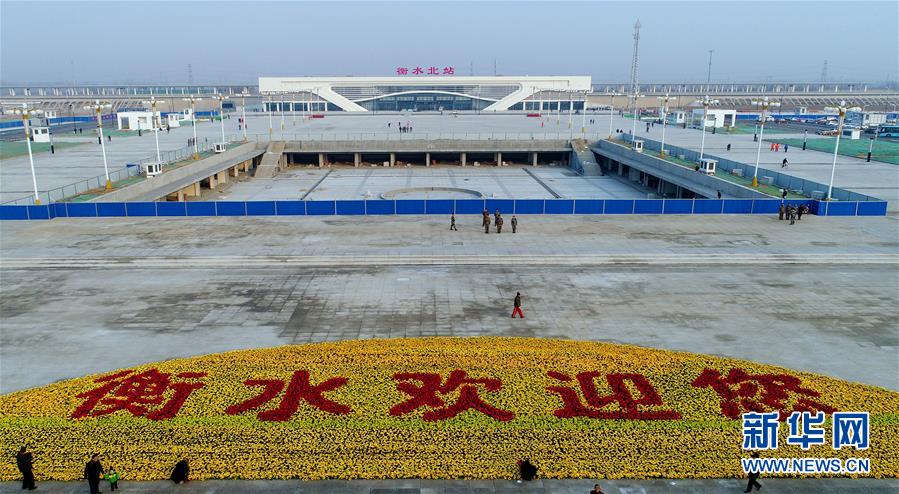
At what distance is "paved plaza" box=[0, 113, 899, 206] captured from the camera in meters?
52.8

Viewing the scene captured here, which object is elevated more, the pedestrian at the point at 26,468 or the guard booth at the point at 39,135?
the guard booth at the point at 39,135

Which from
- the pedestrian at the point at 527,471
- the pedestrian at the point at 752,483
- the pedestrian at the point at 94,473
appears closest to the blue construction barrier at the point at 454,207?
the pedestrian at the point at 527,471

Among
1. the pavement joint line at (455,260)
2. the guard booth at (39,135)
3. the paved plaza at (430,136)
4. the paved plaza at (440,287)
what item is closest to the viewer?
the paved plaza at (440,287)

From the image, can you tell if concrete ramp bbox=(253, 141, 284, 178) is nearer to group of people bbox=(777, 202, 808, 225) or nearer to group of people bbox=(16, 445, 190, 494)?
group of people bbox=(777, 202, 808, 225)

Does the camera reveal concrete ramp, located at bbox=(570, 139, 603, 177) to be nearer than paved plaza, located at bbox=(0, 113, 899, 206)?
No

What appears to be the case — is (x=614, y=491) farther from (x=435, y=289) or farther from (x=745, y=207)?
(x=745, y=207)

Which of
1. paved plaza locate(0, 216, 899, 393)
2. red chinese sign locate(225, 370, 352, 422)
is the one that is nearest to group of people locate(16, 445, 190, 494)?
red chinese sign locate(225, 370, 352, 422)

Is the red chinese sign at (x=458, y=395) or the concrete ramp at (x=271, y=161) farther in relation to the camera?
the concrete ramp at (x=271, y=161)

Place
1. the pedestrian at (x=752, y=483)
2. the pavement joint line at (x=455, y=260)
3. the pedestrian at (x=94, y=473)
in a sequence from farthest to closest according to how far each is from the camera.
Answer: the pavement joint line at (x=455, y=260) → the pedestrian at (x=752, y=483) → the pedestrian at (x=94, y=473)

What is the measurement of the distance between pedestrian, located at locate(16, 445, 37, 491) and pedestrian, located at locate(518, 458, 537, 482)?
10854mm

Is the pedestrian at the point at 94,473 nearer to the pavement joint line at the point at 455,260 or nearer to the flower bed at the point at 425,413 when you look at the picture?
the flower bed at the point at 425,413

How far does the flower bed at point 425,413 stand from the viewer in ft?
47.4

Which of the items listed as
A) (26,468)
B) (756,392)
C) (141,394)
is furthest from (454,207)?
(26,468)

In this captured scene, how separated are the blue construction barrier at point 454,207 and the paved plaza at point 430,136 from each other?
8.60m
